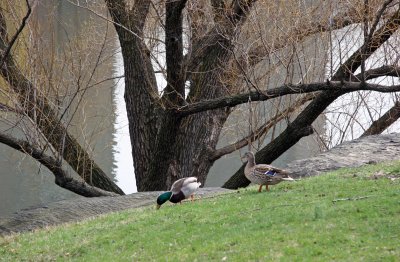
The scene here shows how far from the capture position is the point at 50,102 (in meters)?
17.1

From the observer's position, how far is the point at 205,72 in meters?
17.2

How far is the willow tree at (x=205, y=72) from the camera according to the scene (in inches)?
623

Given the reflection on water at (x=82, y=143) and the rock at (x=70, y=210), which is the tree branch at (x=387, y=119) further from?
the reflection on water at (x=82, y=143)

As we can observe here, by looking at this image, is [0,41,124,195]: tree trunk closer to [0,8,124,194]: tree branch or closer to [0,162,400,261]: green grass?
[0,8,124,194]: tree branch

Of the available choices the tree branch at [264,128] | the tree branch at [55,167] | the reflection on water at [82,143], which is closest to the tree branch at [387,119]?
the tree branch at [264,128]

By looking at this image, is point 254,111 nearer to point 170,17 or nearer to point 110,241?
point 170,17

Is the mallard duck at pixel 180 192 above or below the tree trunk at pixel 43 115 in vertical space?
below

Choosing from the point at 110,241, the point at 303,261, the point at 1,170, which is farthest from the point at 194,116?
the point at 1,170

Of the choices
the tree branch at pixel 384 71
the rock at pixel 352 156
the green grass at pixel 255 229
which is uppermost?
the tree branch at pixel 384 71

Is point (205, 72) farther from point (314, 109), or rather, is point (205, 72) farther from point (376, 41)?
point (376, 41)

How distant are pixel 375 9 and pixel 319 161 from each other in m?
3.59

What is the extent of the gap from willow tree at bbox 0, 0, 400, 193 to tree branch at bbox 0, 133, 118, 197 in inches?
1.9

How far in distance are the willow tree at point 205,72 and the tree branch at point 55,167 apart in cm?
5

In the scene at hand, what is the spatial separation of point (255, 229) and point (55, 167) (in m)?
8.91
